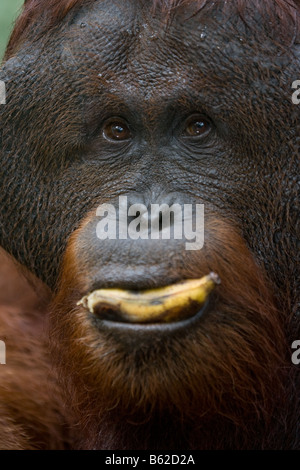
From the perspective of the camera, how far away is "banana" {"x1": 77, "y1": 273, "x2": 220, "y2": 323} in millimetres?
1810

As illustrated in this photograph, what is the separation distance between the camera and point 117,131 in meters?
2.17

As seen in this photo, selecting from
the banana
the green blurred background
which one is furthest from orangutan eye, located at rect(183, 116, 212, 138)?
the green blurred background

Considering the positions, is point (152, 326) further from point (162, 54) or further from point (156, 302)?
point (162, 54)

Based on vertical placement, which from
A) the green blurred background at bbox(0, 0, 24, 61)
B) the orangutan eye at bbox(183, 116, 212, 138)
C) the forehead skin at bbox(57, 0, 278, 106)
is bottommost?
the orangutan eye at bbox(183, 116, 212, 138)

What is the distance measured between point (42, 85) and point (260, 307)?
37.7 inches

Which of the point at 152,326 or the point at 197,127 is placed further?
the point at 197,127

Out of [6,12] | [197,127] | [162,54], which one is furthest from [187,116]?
[6,12]

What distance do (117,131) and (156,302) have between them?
605 mm

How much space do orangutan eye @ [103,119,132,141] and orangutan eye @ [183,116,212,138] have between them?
174 millimetres

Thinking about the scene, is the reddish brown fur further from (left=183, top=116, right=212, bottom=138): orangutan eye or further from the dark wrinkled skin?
(left=183, top=116, right=212, bottom=138): orangutan eye

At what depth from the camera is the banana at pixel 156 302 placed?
5.94ft
